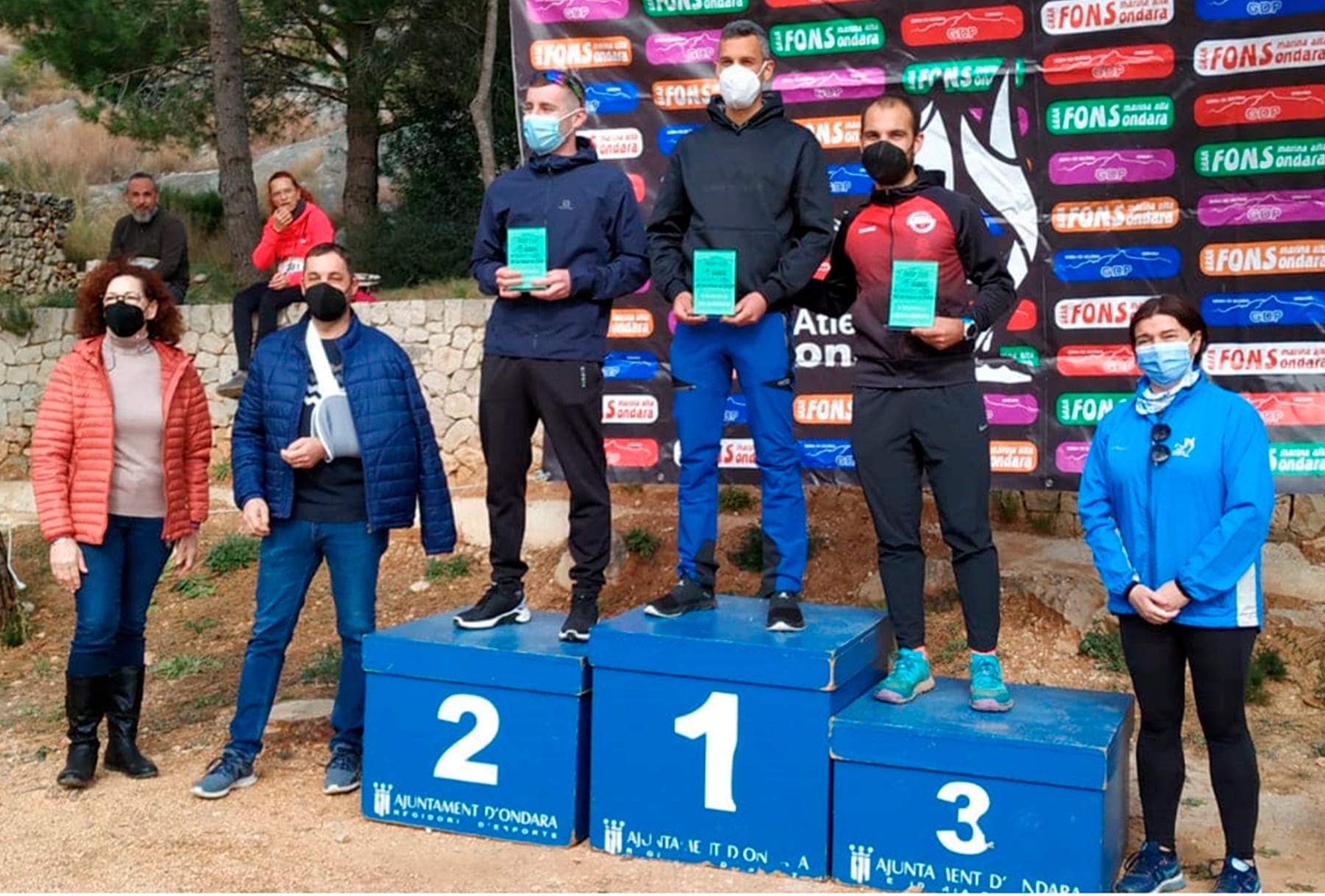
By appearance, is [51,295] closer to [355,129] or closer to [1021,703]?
[355,129]

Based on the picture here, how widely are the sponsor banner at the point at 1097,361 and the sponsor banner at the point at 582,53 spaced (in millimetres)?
2357

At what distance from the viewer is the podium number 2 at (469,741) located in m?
4.32

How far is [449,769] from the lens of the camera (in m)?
4.38

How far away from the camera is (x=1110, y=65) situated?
225 inches

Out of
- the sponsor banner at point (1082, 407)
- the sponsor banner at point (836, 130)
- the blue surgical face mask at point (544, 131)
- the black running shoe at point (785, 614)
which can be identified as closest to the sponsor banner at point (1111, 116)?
the sponsor banner at point (836, 130)

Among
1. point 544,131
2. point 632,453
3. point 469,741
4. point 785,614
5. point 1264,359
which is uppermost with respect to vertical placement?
point 544,131

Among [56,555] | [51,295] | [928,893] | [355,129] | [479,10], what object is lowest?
[928,893]

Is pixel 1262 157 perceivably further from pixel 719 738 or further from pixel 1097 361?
pixel 719 738

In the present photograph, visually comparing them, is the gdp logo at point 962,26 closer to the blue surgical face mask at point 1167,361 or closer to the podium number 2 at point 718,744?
the blue surgical face mask at point 1167,361

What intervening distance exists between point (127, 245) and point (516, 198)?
21.2ft

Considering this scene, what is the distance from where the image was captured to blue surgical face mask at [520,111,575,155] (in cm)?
451

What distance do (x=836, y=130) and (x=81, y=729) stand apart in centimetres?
389

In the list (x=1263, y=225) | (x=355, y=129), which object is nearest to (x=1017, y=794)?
(x=1263, y=225)

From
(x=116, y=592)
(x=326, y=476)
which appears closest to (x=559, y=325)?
(x=326, y=476)
